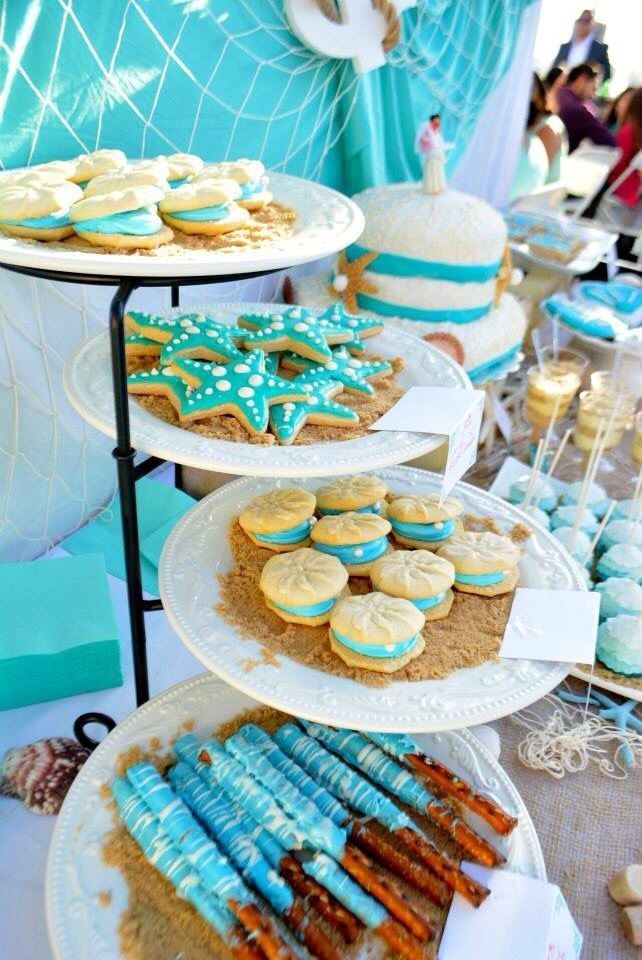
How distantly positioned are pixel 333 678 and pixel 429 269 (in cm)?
133

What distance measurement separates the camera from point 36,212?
846 mm

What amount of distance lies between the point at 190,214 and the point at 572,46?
559 cm

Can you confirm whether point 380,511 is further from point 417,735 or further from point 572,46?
point 572,46

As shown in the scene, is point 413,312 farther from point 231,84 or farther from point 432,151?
point 231,84

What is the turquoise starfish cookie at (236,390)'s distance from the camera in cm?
92

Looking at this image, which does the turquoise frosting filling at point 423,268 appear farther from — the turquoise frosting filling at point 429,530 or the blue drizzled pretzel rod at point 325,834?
the blue drizzled pretzel rod at point 325,834

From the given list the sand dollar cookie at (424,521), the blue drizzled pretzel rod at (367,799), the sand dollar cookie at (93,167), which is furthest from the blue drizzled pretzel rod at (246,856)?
the sand dollar cookie at (93,167)

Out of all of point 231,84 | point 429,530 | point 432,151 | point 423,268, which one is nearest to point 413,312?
point 423,268

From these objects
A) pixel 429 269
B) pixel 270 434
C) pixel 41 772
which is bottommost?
pixel 41 772

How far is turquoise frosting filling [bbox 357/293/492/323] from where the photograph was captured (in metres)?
2.03

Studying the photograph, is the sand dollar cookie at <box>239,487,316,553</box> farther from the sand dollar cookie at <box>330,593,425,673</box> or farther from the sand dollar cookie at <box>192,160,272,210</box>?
the sand dollar cookie at <box>192,160,272,210</box>

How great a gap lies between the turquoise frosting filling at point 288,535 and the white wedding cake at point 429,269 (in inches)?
39.4

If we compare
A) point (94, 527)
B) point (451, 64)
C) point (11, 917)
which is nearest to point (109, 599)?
point (94, 527)

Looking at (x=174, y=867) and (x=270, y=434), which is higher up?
(x=270, y=434)
